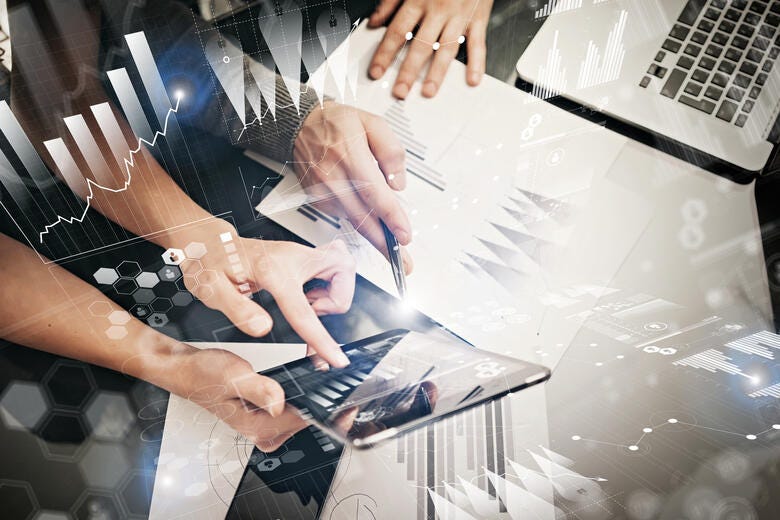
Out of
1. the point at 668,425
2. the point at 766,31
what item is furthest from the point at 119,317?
the point at 766,31

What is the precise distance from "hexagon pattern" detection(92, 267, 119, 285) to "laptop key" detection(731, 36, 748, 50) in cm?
91

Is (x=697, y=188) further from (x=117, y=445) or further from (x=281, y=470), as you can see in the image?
(x=117, y=445)

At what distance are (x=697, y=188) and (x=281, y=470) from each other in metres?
0.75

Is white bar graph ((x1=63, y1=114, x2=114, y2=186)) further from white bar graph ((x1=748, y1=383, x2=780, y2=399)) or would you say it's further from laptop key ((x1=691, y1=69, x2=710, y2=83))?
white bar graph ((x1=748, y1=383, x2=780, y2=399))

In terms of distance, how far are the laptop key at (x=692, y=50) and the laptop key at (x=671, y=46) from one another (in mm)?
13

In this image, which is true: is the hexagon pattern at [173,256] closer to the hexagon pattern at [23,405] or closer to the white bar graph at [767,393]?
the hexagon pattern at [23,405]

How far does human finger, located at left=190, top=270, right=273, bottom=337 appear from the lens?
65 centimetres

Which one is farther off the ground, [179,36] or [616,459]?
[179,36]

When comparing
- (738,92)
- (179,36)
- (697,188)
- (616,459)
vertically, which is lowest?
(616,459)

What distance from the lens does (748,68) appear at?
0.77 m

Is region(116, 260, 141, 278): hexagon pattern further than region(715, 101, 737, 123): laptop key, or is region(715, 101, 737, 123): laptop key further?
region(715, 101, 737, 123): laptop key

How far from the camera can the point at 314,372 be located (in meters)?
0.72

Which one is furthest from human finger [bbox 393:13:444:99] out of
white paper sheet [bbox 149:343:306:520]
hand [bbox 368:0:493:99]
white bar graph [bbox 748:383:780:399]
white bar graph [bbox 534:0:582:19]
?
white bar graph [bbox 748:383:780:399]

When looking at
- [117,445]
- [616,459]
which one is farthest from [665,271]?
[117,445]
